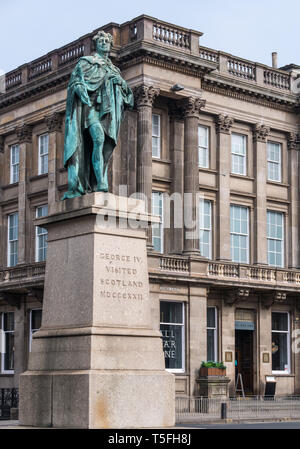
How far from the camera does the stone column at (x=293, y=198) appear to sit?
48.6 metres

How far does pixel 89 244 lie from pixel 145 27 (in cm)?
2891

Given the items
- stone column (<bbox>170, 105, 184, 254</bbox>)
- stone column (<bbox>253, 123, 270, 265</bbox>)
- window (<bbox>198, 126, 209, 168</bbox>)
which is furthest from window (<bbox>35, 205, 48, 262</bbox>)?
Result: stone column (<bbox>253, 123, 270, 265</bbox>)

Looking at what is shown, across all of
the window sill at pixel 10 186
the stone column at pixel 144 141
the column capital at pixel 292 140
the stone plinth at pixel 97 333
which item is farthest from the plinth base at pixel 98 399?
the column capital at pixel 292 140

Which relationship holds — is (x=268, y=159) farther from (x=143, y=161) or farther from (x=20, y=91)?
(x=20, y=91)

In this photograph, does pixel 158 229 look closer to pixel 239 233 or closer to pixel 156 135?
pixel 156 135

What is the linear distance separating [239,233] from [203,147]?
468cm

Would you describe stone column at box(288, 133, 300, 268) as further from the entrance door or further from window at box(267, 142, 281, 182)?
the entrance door

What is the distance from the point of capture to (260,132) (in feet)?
157

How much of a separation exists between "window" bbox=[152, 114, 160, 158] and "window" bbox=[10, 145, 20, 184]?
887cm

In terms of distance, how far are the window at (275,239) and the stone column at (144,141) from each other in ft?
29.4

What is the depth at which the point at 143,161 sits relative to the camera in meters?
41.3

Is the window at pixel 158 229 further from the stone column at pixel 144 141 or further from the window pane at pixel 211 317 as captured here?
the window pane at pixel 211 317

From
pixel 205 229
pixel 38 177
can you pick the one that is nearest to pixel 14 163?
pixel 38 177
